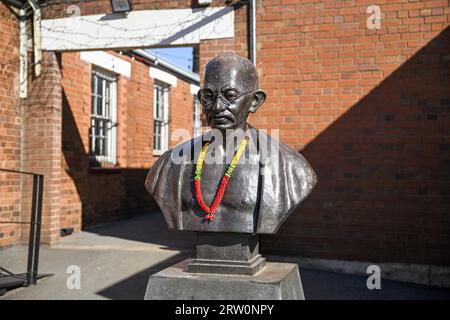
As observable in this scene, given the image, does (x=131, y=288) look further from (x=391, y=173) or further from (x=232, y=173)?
(x=391, y=173)

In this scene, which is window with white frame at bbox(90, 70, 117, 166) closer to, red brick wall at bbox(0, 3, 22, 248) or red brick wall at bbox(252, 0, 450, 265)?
red brick wall at bbox(0, 3, 22, 248)

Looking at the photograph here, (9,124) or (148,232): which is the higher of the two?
(9,124)

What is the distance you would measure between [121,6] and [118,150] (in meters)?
4.45

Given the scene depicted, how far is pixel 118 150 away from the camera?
35.8 feet

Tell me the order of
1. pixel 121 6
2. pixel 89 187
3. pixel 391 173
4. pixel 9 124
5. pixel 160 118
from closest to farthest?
pixel 391 173, pixel 121 6, pixel 9 124, pixel 89 187, pixel 160 118

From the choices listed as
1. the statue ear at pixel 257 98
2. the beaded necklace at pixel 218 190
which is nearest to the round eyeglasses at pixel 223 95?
the statue ear at pixel 257 98

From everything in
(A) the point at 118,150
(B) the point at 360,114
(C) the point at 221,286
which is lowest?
(C) the point at 221,286

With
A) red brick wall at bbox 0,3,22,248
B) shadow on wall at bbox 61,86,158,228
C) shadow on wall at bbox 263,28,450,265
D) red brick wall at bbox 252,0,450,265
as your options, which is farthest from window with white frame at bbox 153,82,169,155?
shadow on wall at bbox 263,28,450,265

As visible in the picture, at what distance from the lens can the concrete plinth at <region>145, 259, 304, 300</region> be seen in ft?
9.55

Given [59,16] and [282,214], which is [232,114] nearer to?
[282,214]

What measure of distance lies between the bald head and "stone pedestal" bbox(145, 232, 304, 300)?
0.89 meters

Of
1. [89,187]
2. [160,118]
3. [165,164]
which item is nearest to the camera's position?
[165,164]

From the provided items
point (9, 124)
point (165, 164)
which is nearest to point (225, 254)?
point (165, 164)

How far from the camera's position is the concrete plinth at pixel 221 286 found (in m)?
2.91
